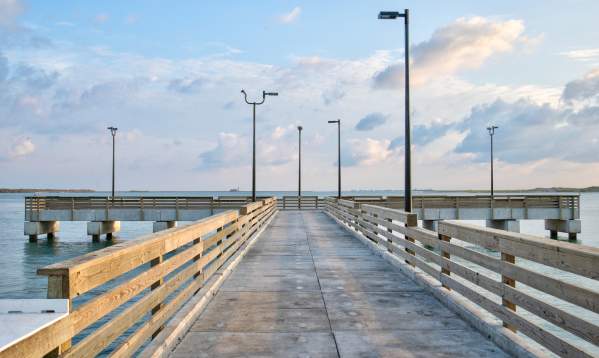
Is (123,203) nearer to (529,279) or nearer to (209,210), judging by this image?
(209,210)

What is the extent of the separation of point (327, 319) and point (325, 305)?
852mm

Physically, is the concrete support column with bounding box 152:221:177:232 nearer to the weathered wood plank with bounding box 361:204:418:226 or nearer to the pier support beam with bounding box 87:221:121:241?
the pier support beam with bounding box 87:221:121:241

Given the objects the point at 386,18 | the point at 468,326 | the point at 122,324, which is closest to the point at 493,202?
the point at 386,18

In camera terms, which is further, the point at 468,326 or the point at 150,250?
the point at 468,326

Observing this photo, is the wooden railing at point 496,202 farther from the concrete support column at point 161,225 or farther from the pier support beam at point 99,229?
the pier support beam at point 99,229

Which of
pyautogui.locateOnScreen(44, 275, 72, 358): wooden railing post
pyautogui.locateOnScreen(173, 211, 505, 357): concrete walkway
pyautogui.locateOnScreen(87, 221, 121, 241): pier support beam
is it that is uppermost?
pyautogui.locateOnScreen(44, 275, 72, 358): wooden railing post

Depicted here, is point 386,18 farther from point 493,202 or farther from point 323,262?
point 493,202

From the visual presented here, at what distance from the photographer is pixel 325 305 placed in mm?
8008

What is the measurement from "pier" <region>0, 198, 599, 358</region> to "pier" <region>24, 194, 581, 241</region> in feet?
108

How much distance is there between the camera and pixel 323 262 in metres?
12.9

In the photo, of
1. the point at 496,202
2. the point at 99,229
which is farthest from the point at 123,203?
the point at 496,202

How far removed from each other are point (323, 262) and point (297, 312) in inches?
211

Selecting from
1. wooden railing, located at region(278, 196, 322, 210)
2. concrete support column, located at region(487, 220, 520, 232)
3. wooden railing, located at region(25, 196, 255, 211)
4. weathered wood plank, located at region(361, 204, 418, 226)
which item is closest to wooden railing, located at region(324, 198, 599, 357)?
weathered wood plank, located at region(361, 204, 418, 226)

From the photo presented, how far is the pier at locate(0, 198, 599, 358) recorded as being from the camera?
4141 mm
